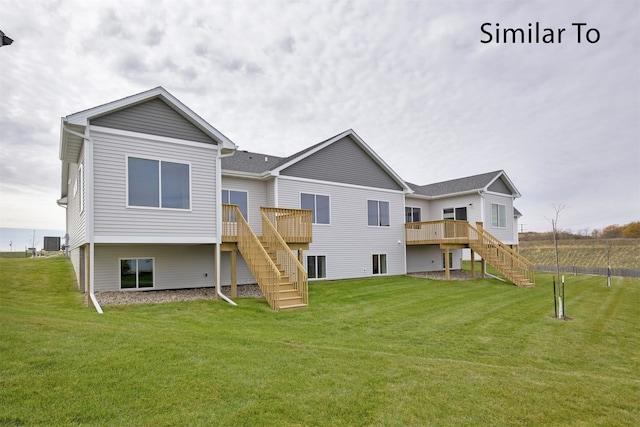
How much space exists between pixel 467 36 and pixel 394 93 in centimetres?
587

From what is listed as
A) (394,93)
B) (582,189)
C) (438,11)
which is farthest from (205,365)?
(582,189)

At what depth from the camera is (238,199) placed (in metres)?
15.2

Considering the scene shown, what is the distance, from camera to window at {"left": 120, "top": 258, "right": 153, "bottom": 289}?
41.1ft

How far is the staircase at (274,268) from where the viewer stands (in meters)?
10.5

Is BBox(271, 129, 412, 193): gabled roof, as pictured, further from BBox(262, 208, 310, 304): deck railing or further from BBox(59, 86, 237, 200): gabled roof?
BBox(59, 86, 237, 200): gabled roof

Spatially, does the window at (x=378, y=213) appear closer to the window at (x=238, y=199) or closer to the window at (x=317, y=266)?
the window at (x=317, y=266)

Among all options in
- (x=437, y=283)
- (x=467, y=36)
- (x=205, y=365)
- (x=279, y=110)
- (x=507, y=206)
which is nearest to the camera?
(x=205, y=365)

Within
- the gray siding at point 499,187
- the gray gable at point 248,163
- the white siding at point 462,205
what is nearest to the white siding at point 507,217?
the gray siding at point 499,187

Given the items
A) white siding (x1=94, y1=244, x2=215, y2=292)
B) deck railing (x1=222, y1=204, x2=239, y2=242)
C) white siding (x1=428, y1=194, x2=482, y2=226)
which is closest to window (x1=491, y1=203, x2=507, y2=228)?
white siding (x1=428, y1=194, x2=482, y2=226)

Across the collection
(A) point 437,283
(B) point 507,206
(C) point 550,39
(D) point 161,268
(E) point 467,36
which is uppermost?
(E) point 467,36

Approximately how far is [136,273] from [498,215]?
67.7 feet

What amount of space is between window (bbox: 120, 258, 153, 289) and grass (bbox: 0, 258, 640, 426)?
2663mm

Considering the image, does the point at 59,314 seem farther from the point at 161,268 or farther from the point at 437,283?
the point at 437,283

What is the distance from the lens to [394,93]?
18.7 m
